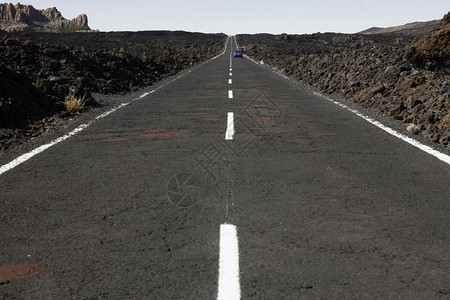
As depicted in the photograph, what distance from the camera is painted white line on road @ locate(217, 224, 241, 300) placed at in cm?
327

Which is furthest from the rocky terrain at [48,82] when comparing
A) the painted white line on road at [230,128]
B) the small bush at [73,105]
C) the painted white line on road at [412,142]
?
the painted white line on road at [412,142]

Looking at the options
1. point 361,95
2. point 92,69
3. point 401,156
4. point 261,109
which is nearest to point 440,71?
point 361,95

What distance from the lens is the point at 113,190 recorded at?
18.6 feet

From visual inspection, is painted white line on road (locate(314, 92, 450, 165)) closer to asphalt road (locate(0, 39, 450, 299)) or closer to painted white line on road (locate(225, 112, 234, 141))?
asphalt road (locate(0, 39, 450, 299))

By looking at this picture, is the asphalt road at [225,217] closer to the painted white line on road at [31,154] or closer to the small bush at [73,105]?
the painted white line on road at [31,154]

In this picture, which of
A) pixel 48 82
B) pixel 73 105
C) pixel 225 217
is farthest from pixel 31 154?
pixel 48 82

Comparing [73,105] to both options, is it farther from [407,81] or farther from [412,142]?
[407,81]

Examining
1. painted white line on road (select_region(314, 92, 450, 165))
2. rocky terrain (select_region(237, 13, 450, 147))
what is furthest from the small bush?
rocky terrain (select_region(237, 13, 450, 147))

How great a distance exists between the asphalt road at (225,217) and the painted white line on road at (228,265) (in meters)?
0.03

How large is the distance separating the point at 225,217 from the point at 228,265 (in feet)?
3.52

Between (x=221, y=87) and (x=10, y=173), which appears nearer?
(x=10, y=173)

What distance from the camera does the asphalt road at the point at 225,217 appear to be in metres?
3.44

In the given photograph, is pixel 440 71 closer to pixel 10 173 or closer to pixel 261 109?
pixel 261 109

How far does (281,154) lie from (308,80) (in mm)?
16676
